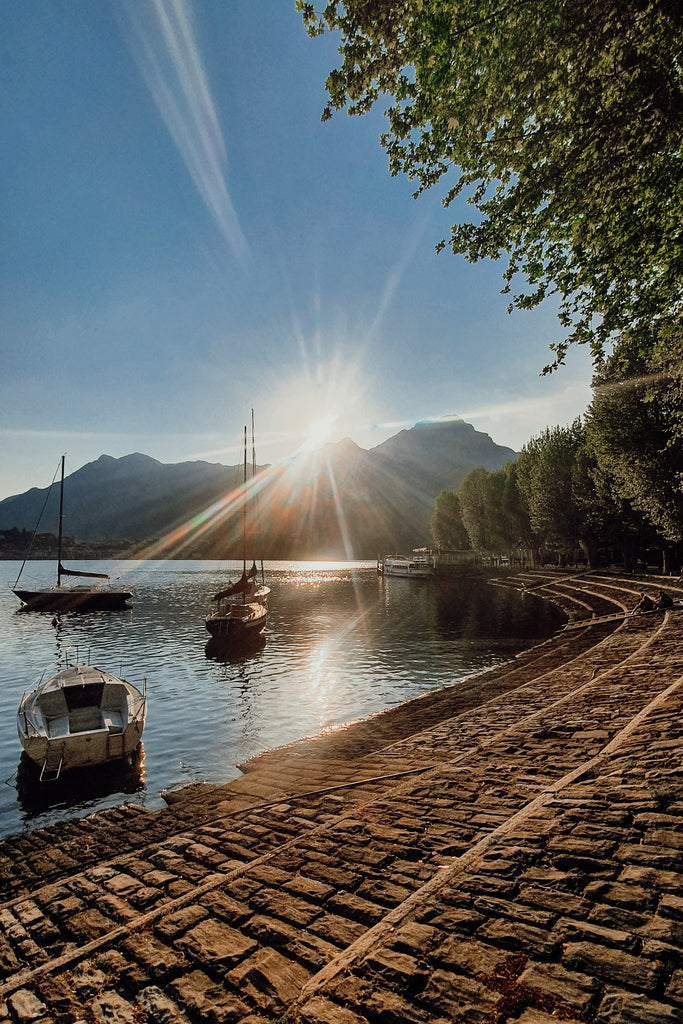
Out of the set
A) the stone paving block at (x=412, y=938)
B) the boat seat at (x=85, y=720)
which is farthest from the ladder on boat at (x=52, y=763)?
the stone paving block at (x=412, y=938)

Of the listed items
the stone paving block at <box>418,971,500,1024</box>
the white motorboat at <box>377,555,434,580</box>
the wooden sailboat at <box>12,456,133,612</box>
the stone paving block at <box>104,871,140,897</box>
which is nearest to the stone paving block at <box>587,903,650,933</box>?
the stone paving block at <box>418,971,500,1024</box>

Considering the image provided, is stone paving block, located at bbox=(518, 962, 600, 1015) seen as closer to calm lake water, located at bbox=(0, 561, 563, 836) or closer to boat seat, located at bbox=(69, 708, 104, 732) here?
calm lake water, located at bbox=(0, 561, 563, 836)

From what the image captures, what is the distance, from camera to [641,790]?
264 inches

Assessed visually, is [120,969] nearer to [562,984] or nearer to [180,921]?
[180,921]

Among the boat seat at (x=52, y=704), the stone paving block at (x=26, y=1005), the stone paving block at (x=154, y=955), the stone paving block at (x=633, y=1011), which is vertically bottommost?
the boat seat at (x=52, y=704)

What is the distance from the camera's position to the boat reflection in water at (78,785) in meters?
14.4

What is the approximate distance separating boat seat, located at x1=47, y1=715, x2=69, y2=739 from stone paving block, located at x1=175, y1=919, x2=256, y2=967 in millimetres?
13104

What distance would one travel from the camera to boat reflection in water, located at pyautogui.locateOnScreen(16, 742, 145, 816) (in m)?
14.4

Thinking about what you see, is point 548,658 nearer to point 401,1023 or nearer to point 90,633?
point 401,1023

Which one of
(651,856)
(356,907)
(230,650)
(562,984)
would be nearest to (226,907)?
(356,907)

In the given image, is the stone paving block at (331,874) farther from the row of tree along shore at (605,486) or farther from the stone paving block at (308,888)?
the row of tree along shore at (605,486)

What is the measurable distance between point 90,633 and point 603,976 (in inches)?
2116

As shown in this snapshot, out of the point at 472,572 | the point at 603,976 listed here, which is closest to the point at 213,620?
the point at 603,976

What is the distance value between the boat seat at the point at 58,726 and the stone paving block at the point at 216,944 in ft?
43.0
